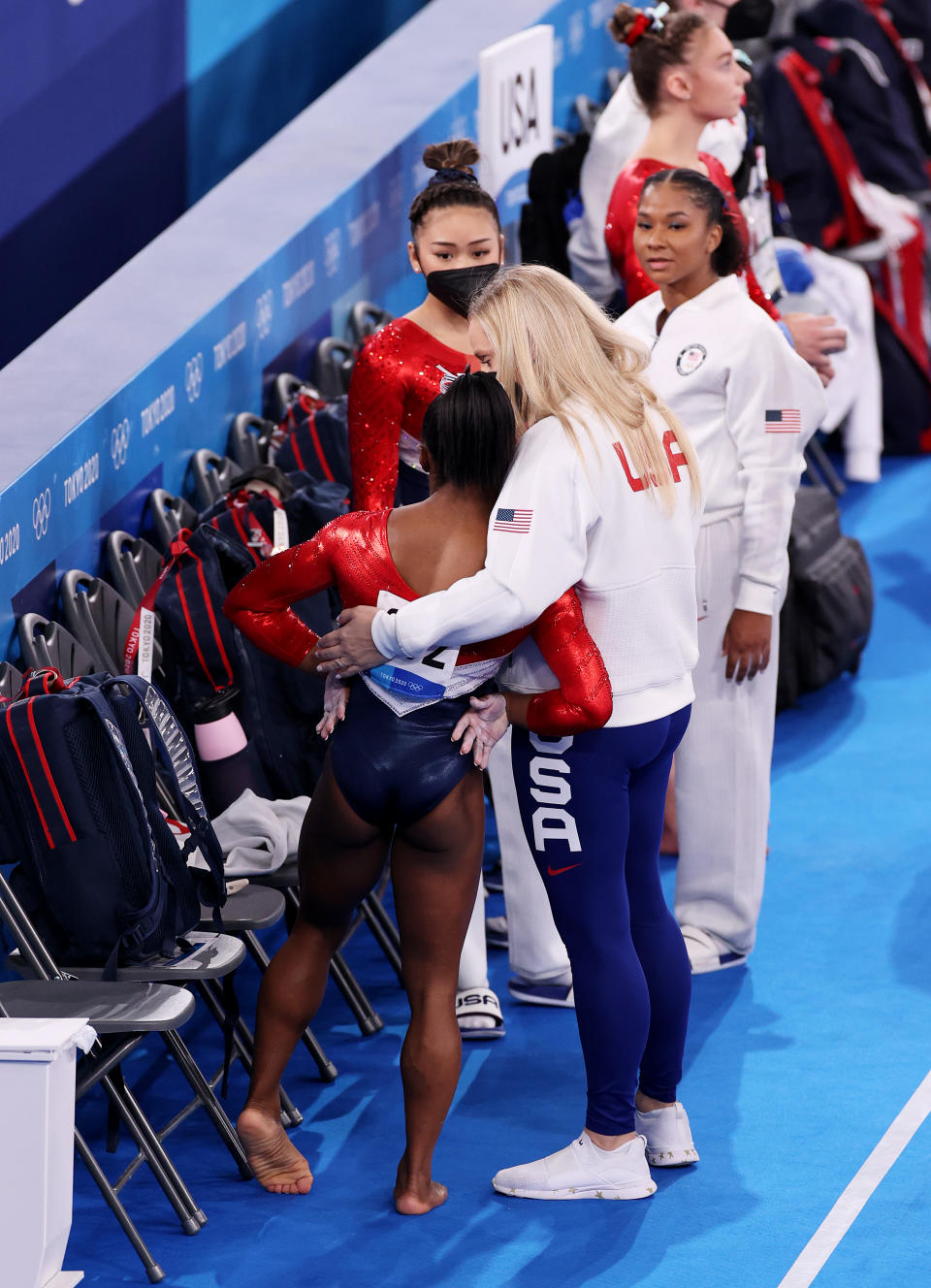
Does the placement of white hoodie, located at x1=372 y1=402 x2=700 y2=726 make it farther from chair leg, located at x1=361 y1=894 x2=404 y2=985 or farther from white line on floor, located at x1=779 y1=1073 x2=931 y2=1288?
chair leg, located at x1=361 y1=894 x2=404 y2=985

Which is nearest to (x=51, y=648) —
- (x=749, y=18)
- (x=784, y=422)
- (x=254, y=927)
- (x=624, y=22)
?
(x=254, y=927)

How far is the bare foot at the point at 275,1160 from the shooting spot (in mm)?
3969

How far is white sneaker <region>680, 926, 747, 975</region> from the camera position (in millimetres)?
4879

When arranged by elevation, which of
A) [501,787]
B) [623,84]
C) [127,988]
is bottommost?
[127,988]

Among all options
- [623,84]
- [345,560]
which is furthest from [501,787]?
[623,84]

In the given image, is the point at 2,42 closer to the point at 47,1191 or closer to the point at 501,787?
the point at 501,787

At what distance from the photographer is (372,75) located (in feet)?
22.7

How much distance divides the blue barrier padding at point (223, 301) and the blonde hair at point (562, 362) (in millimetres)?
1357

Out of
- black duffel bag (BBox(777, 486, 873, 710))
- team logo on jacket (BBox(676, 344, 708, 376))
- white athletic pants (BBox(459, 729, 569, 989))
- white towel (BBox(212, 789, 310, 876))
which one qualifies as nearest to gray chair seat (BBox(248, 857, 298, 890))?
white towel (BBox(212, 789, 310, 876))

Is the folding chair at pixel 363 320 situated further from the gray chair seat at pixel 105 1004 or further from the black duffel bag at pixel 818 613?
the gray chair seat at pixel 105 1004

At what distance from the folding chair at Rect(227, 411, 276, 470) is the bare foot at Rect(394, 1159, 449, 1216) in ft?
7.31

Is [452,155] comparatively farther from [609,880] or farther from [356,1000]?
[356,1000]

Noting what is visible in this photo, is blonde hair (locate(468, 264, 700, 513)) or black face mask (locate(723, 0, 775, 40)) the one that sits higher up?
black face mask (locate(723, 0, 775, 40))

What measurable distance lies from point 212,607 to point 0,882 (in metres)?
0.95
